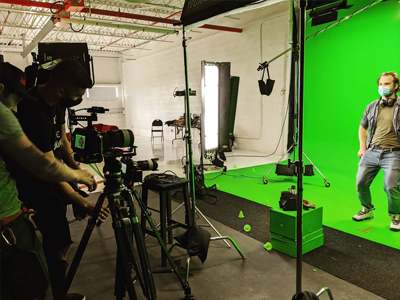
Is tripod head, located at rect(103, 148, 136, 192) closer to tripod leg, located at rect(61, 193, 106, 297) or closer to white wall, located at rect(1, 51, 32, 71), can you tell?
tripod leg, located at rect(61, 193, 106, 297)

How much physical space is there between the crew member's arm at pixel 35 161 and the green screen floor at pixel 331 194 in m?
1.87

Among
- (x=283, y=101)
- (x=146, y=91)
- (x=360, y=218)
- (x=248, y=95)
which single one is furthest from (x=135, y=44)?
(x=360, y=218)

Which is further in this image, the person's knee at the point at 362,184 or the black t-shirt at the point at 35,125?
the person's knee at the point at 362,184

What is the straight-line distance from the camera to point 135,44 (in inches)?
464

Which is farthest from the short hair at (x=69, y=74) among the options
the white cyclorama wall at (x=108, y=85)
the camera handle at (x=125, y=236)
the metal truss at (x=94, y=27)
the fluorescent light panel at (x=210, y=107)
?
the white cyclorama wall at (x=108, y=85)

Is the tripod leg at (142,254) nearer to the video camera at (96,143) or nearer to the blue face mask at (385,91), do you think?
the video camera at (96,143)

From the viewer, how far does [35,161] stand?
104cm

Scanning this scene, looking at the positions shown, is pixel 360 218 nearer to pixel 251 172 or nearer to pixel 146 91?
pixel 251 172

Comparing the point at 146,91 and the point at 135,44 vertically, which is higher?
the point at 135,44

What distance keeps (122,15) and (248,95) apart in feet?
11.1

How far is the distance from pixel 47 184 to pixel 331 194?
348 cm

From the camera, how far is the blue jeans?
268 cm

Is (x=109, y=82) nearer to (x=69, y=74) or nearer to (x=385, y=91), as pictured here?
(x=385, y=91)

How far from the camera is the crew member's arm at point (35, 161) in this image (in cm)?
97
